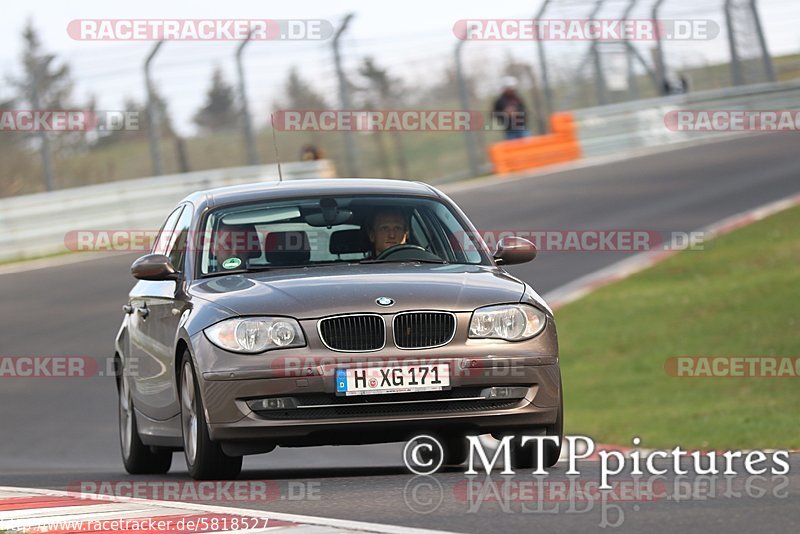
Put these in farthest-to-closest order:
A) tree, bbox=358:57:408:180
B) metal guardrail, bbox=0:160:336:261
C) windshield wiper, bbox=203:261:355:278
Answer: tree, bbox=358:57:408:180, metal guardrail, bbox=0:160:336:261, windshield wiper, bbox=203:261:355:278

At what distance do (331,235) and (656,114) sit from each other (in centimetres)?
2456

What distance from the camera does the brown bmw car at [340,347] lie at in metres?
7.97

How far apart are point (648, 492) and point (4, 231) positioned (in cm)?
1808

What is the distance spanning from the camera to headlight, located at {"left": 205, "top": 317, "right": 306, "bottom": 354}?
799 centimetres

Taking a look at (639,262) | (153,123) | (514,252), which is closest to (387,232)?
(514,252)

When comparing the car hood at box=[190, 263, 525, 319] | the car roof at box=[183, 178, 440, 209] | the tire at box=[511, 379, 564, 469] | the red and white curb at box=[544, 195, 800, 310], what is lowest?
the red and white curb at box=[544, 195, 800, 310]

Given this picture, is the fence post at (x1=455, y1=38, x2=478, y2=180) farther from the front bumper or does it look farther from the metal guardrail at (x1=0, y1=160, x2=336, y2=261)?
the front bumper

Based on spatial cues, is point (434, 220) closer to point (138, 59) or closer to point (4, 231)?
point (4, 231)

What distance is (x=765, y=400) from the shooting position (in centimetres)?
1593

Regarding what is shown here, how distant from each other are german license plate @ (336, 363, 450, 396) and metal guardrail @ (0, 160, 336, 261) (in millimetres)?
16584

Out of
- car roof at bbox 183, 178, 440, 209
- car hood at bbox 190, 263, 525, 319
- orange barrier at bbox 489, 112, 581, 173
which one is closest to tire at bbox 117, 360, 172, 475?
car roof at bbox 183, 178, 440, 209

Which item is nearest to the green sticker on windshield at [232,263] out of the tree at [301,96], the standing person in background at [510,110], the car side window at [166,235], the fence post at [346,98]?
the car side window at [166,235]

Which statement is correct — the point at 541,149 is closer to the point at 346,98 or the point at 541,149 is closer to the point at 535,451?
the point at 346,98

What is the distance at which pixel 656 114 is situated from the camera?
33.0 metres
